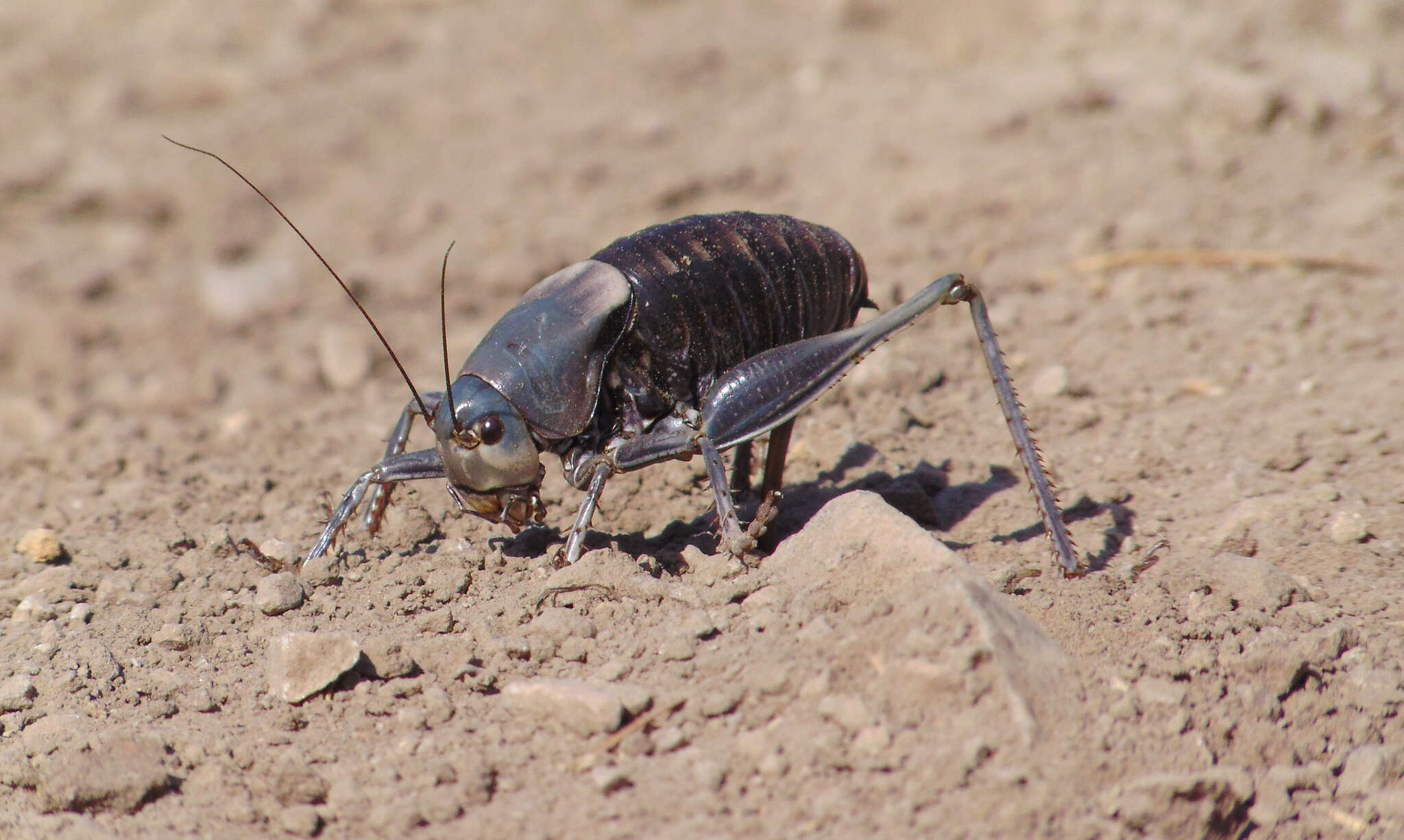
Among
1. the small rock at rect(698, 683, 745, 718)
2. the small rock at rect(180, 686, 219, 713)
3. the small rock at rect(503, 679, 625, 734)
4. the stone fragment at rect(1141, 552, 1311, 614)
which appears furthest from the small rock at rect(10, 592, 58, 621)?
the stone fragment at rect(1141, 552, 1311, 614)

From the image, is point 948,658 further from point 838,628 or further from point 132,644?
point 132,644

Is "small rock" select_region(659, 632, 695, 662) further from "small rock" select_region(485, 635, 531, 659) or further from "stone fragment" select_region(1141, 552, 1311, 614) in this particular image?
"stone fragment" select_region(1141, 552, 1311, 614)

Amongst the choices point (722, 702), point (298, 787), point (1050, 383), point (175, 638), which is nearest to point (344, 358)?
point (175, 638)

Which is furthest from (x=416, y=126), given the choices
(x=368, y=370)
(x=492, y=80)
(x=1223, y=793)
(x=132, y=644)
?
(x=1223, y=793)

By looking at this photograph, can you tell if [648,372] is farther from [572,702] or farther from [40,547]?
[40,547]

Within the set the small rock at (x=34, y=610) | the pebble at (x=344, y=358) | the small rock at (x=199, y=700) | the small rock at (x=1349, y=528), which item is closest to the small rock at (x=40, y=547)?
the small rock at (x=34, y=610)
